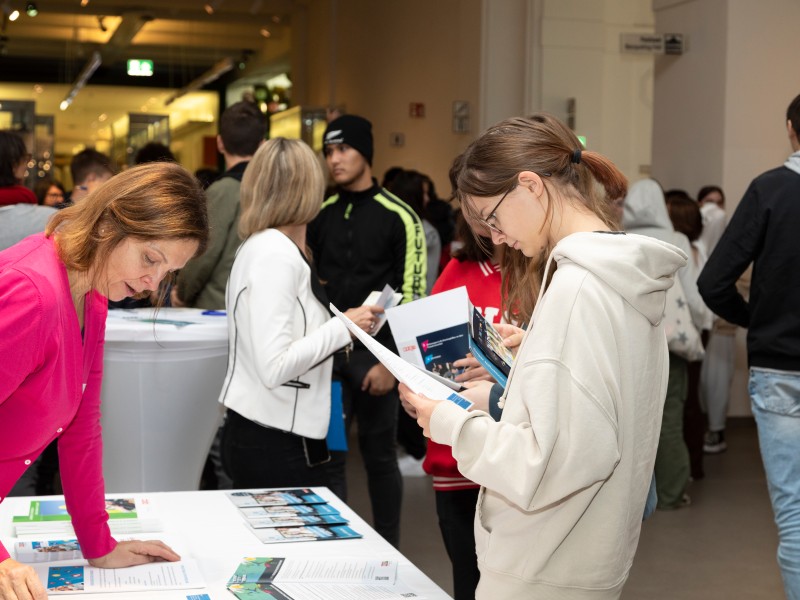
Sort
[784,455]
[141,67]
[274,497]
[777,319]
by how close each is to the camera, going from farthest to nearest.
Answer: [141,67] < [777,319] < [784,455] < [274,497]

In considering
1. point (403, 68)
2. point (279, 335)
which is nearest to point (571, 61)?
point (403, 68)

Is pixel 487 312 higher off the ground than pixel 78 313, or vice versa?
pixel 78 313

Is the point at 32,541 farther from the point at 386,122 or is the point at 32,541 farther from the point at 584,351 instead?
the point at 386,122

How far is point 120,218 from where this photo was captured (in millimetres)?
1746

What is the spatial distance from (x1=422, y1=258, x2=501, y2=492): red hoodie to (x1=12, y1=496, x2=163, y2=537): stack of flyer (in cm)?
68

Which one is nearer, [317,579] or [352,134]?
[317,579]

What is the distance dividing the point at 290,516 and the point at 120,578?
1.62ft

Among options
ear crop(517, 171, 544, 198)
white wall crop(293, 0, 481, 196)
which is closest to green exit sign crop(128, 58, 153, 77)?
white wall crop(293, 0, 481, 196)

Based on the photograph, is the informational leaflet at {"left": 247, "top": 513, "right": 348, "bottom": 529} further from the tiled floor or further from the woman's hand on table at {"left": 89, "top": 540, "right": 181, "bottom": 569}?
the tiled floor

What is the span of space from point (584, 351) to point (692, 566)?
319 centimetres

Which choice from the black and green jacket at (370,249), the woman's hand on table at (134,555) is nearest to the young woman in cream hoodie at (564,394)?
the woman's hand on table at (134,555)

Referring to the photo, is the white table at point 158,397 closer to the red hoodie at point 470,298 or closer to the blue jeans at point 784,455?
the red hoodie at point 470,298

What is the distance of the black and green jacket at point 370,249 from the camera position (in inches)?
158

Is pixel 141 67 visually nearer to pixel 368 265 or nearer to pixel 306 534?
pixel 368 265
